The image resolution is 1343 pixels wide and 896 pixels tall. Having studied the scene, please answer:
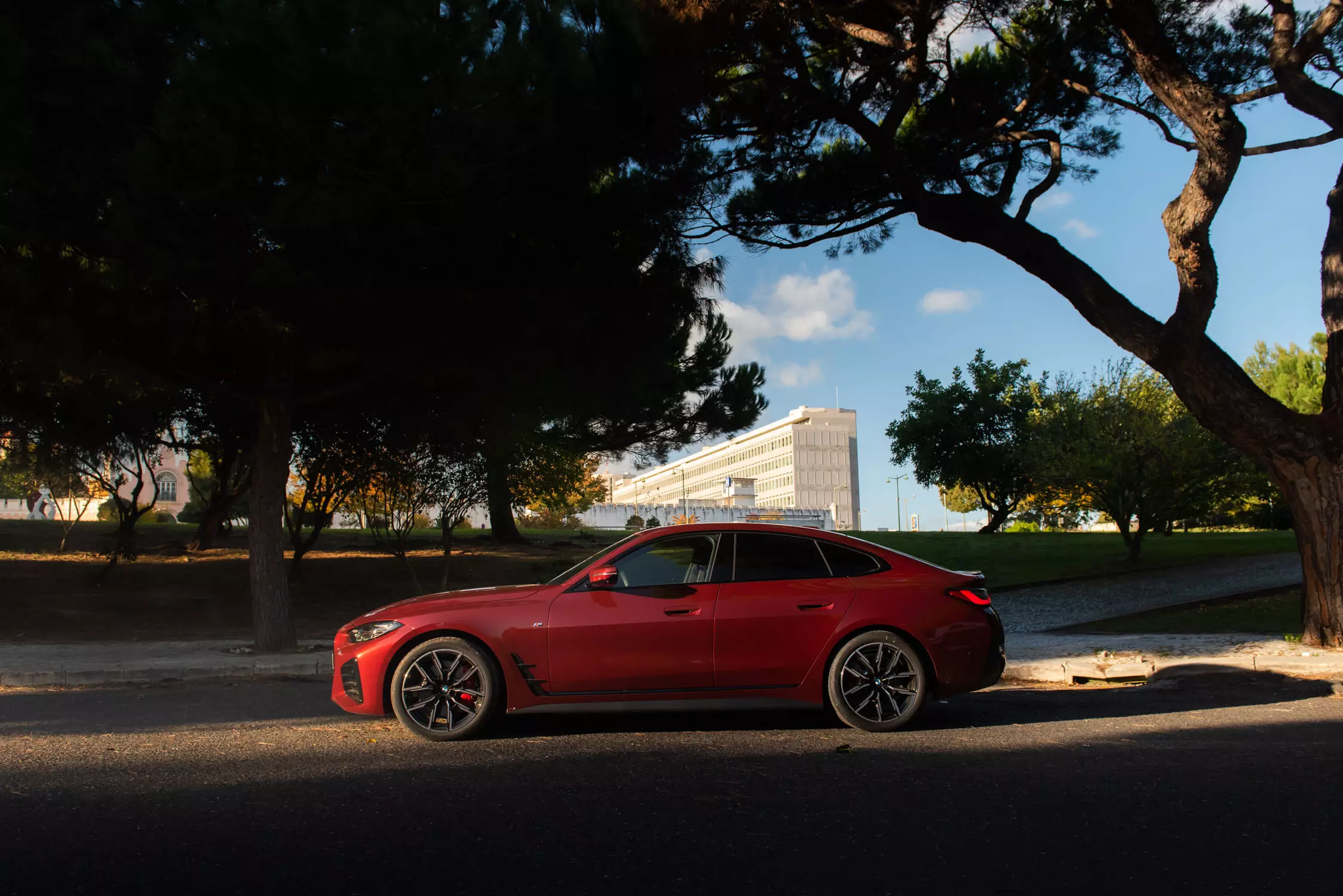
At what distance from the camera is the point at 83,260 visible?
37.0 feet

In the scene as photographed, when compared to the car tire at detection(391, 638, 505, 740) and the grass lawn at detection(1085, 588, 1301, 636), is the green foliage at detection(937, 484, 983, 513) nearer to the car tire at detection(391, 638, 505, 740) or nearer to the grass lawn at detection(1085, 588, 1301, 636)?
the grass lawn at detection(1085, 588, 1301, 636)

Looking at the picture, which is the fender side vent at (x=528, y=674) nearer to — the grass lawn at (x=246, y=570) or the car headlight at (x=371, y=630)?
the car headlight at (x=371, y=630)

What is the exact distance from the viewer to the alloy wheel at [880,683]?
6.93 metres

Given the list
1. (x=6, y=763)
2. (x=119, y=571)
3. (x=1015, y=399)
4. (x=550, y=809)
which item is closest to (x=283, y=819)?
(x=550, y=809)

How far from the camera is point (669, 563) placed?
704 cm

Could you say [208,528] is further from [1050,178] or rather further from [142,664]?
[1050,178]

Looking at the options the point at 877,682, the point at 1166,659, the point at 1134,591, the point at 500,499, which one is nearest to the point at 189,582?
the point at 500,499

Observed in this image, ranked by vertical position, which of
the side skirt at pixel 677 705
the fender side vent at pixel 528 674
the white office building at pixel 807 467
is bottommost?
the side skirt at pixel 677 705

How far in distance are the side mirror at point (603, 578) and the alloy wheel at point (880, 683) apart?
163 cm

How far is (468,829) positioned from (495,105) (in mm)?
8211

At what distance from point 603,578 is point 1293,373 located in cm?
5410

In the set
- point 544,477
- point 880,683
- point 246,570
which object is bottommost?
point 880,683

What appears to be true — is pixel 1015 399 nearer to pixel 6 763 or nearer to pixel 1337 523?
pixel 1337 523

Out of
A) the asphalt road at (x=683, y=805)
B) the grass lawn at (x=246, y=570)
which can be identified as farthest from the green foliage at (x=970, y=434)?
the asphalt road at (x=683, y=805)
